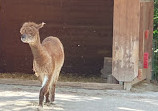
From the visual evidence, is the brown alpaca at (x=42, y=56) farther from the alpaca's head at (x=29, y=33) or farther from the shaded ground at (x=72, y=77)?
the shaded ground at (x=72, y=77)

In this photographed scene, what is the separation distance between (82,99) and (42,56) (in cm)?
210

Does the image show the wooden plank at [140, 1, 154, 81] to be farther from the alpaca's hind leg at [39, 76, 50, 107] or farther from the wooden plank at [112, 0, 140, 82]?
the alpaca's hind leg at [39, 76, 50, 107]

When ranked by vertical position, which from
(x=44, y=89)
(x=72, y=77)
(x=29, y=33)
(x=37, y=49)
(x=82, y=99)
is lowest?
(x=72, y=77)

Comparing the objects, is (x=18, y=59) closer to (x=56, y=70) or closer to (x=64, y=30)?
(x=64, y=30)

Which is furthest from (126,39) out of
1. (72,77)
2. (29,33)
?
(29,33)

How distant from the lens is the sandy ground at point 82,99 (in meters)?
6.79

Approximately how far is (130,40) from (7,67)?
5509 millimetres

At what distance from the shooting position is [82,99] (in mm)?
7910

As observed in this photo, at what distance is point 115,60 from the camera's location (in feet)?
30.2

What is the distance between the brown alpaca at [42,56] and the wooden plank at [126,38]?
2.64 m

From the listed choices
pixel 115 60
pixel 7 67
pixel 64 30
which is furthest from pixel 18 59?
pixel 115 60

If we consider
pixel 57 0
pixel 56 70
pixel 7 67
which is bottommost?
pixel 7 67

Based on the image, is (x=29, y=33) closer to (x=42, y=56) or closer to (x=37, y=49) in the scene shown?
(x=37, y=49)

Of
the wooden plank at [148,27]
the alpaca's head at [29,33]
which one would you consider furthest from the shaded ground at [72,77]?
the alpaca's head at [29,33]
